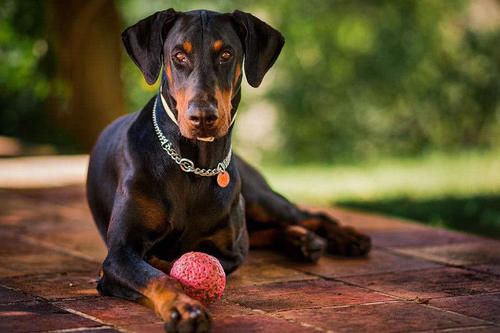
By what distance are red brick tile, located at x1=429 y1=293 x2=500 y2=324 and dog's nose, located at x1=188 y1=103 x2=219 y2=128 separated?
4.09 ft

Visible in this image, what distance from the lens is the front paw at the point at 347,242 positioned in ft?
15.2

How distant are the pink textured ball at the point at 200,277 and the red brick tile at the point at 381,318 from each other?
11.8 inches

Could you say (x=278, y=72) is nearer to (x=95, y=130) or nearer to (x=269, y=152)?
(x=269, y=152)

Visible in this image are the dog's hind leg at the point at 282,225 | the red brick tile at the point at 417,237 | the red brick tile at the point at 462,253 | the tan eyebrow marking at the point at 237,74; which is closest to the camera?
the tan eyebrow marking at the point at 237,74

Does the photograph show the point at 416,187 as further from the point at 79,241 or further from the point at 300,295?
the point at 300,295

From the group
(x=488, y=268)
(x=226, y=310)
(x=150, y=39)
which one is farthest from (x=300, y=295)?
(x=150, y=39)

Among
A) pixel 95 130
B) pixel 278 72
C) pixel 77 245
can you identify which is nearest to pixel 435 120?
pixel 278 72

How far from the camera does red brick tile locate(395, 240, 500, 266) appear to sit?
4469 mm

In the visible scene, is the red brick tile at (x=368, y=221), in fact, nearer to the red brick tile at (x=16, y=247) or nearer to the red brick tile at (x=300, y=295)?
the red brick tile at (x=300, y=295)

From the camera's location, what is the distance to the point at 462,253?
471 centimetres

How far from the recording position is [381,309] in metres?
3.28

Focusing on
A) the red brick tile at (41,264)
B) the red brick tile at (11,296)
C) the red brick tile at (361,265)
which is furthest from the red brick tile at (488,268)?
the red brick tile at (11,296)

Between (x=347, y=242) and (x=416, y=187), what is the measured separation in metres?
4.06

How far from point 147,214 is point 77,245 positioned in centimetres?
146
